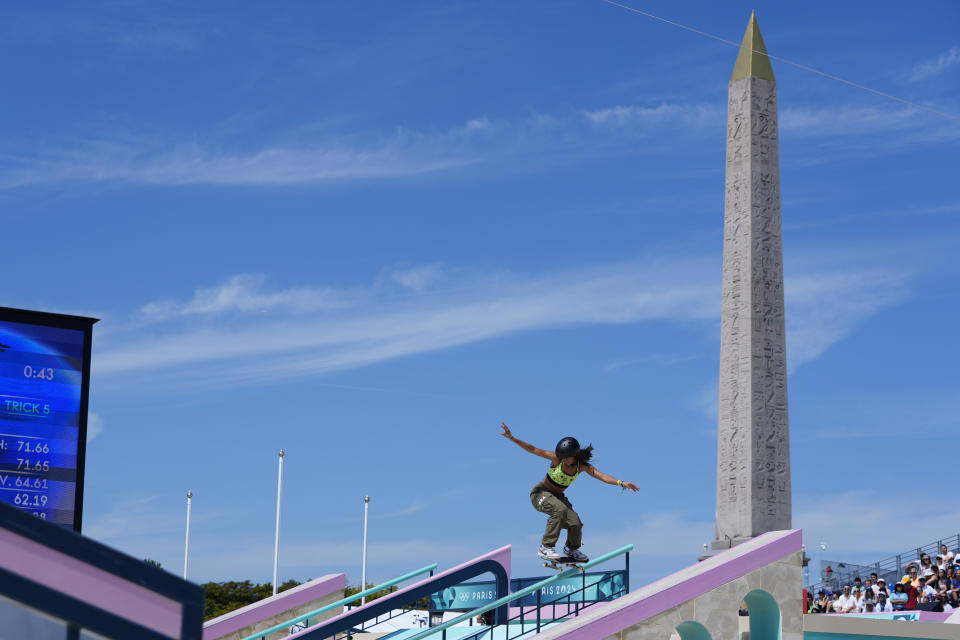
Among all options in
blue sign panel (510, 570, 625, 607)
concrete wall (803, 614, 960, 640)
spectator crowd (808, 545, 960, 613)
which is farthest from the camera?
spectator crowd (808, 545, 960, 613)

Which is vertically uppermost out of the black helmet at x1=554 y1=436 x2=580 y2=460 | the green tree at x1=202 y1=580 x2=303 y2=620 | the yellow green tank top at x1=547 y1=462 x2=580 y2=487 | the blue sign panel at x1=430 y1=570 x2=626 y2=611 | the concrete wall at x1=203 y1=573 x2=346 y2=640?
the black helmet at x1=554 y1=436 x2=580 y2=460

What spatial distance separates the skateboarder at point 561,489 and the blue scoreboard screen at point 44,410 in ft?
18.9

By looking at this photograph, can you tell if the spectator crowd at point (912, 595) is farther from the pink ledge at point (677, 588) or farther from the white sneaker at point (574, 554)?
the white sneaker at point (574, 554)

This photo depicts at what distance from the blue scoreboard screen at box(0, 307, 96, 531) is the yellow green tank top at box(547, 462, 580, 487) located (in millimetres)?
6245

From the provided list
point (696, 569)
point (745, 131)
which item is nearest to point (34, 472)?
point (696, 569)

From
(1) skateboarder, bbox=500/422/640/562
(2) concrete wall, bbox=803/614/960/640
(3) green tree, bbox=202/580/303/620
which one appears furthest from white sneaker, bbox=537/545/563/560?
(3) green tree, bbox=202/580/303/620

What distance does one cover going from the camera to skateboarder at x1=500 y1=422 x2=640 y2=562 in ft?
53.3

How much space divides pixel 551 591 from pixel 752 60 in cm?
1099

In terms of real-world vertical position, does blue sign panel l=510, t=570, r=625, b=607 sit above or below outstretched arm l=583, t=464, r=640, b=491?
below

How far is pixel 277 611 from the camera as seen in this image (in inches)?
900

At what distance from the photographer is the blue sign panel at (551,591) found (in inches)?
695

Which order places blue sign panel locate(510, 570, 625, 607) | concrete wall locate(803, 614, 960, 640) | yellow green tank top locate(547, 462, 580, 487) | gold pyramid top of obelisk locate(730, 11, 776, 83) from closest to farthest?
1. yellow green tank top locate(547, 462, 580, 487)
2. blue sign panel locate(510, 570, 625, 607)
3. concrete wall locate(803, 614, 960, 640)
4. gold pyramid top of obelisk locate(730, 11, 776, 83)

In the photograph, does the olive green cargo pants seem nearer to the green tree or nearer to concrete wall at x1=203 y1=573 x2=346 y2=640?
concrete wall at x1=203 y1=573 x2=346 y2=640

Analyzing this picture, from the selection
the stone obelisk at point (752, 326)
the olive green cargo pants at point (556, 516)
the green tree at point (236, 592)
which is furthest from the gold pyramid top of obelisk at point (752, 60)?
the green tree at point (236, 592)
